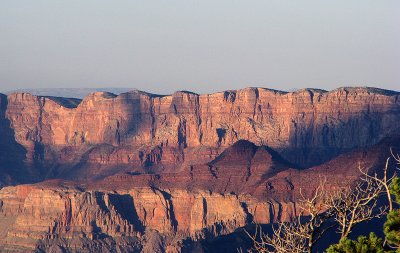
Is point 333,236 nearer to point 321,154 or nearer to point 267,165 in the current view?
point 267,165

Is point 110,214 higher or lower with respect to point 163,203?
lower

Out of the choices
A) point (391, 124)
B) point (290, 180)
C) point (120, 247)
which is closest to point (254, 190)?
point (290, 180)

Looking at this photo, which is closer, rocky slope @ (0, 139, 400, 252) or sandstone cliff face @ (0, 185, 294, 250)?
rocky slope @ (0, 139, 400, 252)

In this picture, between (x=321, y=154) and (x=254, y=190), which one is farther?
(x=321, y=154)

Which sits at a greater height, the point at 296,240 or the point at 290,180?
the point at 296,240

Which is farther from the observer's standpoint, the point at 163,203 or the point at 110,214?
the point at 163,203

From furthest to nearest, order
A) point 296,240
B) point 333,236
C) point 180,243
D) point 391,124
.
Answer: point 391,124, point 180,243, point 333,236, point 296,240

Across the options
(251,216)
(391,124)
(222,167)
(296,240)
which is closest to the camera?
(296,240)

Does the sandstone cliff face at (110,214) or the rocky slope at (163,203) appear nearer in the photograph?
the rocky slope at (163,203)

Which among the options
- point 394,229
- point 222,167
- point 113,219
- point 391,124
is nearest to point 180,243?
point 113,219

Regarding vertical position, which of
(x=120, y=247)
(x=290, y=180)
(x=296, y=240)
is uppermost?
(x=296, y=240)

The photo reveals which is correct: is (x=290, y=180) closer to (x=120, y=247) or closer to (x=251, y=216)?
(x=251, y=216)
